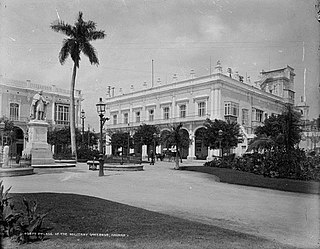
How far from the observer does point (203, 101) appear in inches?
309

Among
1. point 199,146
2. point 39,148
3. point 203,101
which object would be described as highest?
point 203,101

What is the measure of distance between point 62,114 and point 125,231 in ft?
11.3

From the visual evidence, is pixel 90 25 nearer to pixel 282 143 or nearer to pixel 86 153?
pixel 282 143

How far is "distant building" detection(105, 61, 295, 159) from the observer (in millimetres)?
6441

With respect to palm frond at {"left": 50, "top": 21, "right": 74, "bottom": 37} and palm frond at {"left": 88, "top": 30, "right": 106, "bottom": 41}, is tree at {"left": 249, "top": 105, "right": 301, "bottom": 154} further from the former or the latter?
palm frond at {"left": 50, "top": 21, "right": 74, "bottom": 37}

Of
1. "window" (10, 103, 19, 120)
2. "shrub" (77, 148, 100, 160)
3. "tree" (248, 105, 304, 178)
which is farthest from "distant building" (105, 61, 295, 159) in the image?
"shrub" (77, 148, 100, 160)

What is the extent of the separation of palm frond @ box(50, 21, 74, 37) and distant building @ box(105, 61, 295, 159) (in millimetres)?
1634

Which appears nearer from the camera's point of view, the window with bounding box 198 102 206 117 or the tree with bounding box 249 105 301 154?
the tree with bounding box 249 105 301 154

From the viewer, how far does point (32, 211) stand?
4059mm

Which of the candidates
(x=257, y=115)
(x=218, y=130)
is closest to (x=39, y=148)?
(x=218, y=130)

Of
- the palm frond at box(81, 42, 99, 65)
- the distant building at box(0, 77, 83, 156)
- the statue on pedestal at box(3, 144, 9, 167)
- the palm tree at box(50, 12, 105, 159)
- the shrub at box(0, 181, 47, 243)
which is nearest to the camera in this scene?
the shrub at box(0, 181, 47, 243)

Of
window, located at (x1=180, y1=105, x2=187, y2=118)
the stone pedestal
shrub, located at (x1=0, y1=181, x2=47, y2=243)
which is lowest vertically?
shrub, located at (x1=0, y1=181, x2=47, y2=243)

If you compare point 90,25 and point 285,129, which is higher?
point 90,25

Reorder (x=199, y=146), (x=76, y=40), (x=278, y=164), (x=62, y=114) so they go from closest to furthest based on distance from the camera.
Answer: (x=76, y=40) → (x=62, y=114) → (x=278, y=164) → (x=199, y=146)
